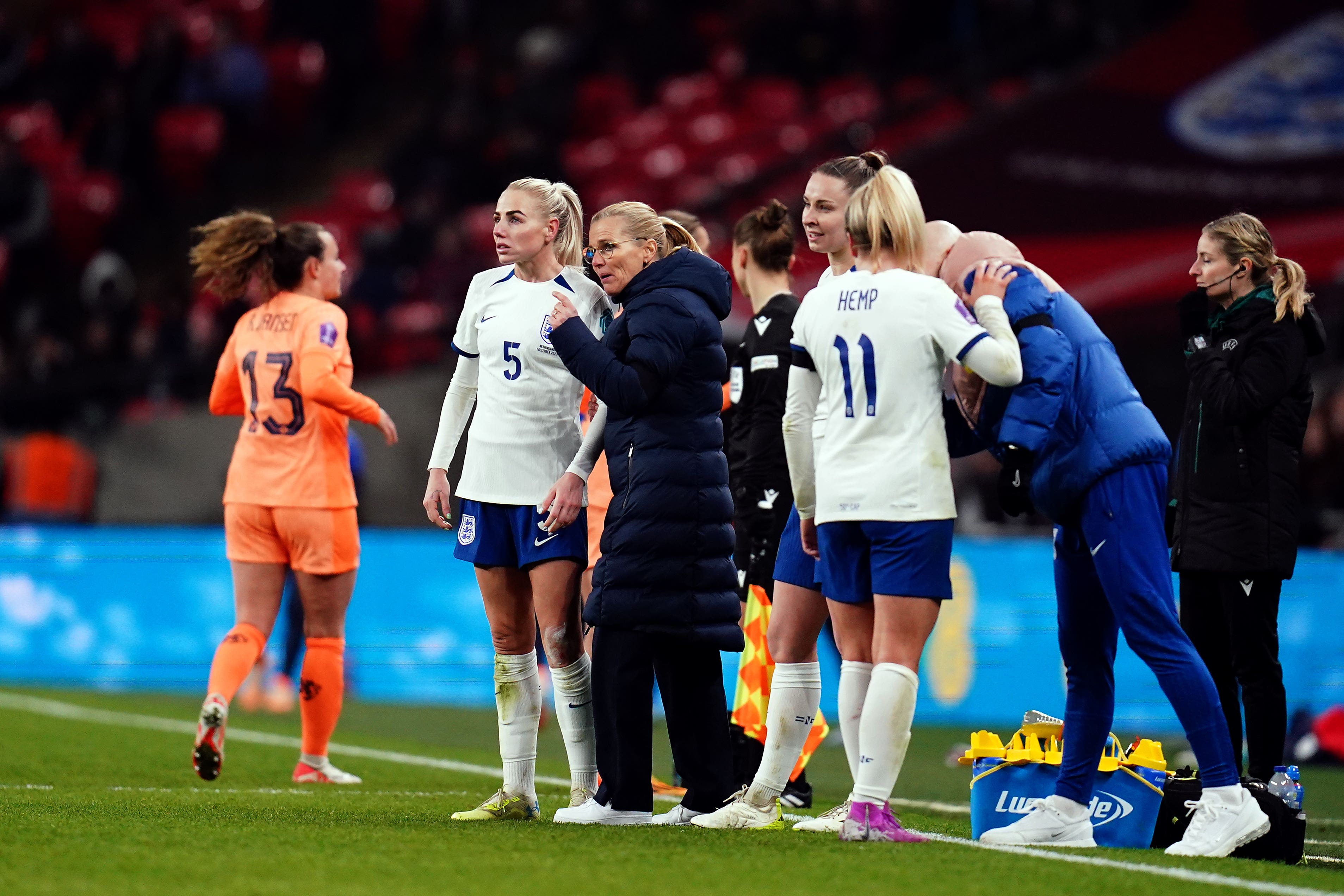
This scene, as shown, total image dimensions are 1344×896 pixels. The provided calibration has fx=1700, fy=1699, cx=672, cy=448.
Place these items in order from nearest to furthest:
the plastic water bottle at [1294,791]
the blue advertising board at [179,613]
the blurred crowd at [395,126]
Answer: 1. the plastic water bottle at [1294,791]
2. the blue advertising board at [179,613]
3. the blurred crowd at [395,126]

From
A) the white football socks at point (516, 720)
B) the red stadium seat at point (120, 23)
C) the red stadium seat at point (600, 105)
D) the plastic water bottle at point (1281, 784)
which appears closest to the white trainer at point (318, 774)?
the white football socks at point (516, 720)

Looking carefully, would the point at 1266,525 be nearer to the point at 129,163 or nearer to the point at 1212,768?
the point at 1212,768

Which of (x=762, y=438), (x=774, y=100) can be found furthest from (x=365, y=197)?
(x=762, y=438)

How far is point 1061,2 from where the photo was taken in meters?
17.6

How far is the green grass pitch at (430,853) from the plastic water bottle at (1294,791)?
247 millimetres

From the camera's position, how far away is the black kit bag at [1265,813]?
514 cm

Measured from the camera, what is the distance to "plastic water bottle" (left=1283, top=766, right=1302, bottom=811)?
5.45 meters

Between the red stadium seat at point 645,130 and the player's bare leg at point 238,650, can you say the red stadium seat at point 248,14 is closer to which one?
the red stadium seat at point 645,130

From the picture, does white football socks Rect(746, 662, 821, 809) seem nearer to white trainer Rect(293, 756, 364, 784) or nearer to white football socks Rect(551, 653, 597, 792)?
white football socks Rect(551, 653, 597, 792)

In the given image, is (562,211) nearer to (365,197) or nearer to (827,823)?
(827,823)

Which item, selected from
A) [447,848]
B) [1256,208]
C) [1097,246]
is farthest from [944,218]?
[447,848]

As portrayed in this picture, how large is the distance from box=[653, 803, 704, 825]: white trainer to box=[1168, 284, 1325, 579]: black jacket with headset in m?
1.91

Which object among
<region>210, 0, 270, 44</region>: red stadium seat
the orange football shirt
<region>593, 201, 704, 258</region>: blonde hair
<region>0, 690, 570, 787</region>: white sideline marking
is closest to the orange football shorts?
Answer: the orange football shirt

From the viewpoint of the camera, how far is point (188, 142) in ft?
62.8
